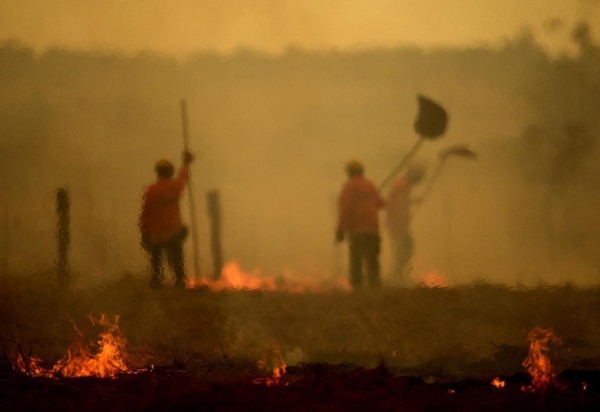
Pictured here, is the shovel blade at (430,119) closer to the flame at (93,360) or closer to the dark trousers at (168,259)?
the dark trousers at (168,259)

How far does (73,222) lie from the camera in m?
5.73

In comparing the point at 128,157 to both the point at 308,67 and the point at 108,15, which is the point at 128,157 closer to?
the point at 108,15

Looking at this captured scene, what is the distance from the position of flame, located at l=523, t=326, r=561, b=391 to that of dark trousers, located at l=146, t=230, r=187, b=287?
2.83 metres

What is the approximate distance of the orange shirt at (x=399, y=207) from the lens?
570 cm

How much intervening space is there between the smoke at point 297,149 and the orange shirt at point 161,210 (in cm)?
10

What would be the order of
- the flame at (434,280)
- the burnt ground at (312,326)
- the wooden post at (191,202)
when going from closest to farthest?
1. the burnt ground at (312,326)
2. the flame at (434,280)
3. the wooden post at (191,202)

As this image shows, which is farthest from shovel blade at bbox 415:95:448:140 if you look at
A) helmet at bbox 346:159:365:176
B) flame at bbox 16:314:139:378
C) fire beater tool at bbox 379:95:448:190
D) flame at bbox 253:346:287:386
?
flame at bbox 16:314:139:378

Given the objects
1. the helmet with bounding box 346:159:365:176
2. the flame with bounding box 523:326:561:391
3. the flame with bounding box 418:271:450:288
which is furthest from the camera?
the helmet with bounding box 346:159:365:176

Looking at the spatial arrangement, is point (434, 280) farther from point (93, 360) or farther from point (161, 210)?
point (93, 360)

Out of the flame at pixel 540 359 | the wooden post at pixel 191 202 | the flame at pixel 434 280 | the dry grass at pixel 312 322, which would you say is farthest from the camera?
the wooden post at pixel 191 202

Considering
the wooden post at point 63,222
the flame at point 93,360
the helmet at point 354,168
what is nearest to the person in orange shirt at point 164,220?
the flame at point 93,360

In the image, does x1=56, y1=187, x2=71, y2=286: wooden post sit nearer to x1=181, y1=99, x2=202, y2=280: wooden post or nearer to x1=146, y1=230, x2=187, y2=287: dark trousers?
x1=146, y1=230, x2=187, y2=287: dark trousers

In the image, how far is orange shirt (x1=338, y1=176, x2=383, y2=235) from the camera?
18.7 feet

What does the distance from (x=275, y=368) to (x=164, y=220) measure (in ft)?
5.33
